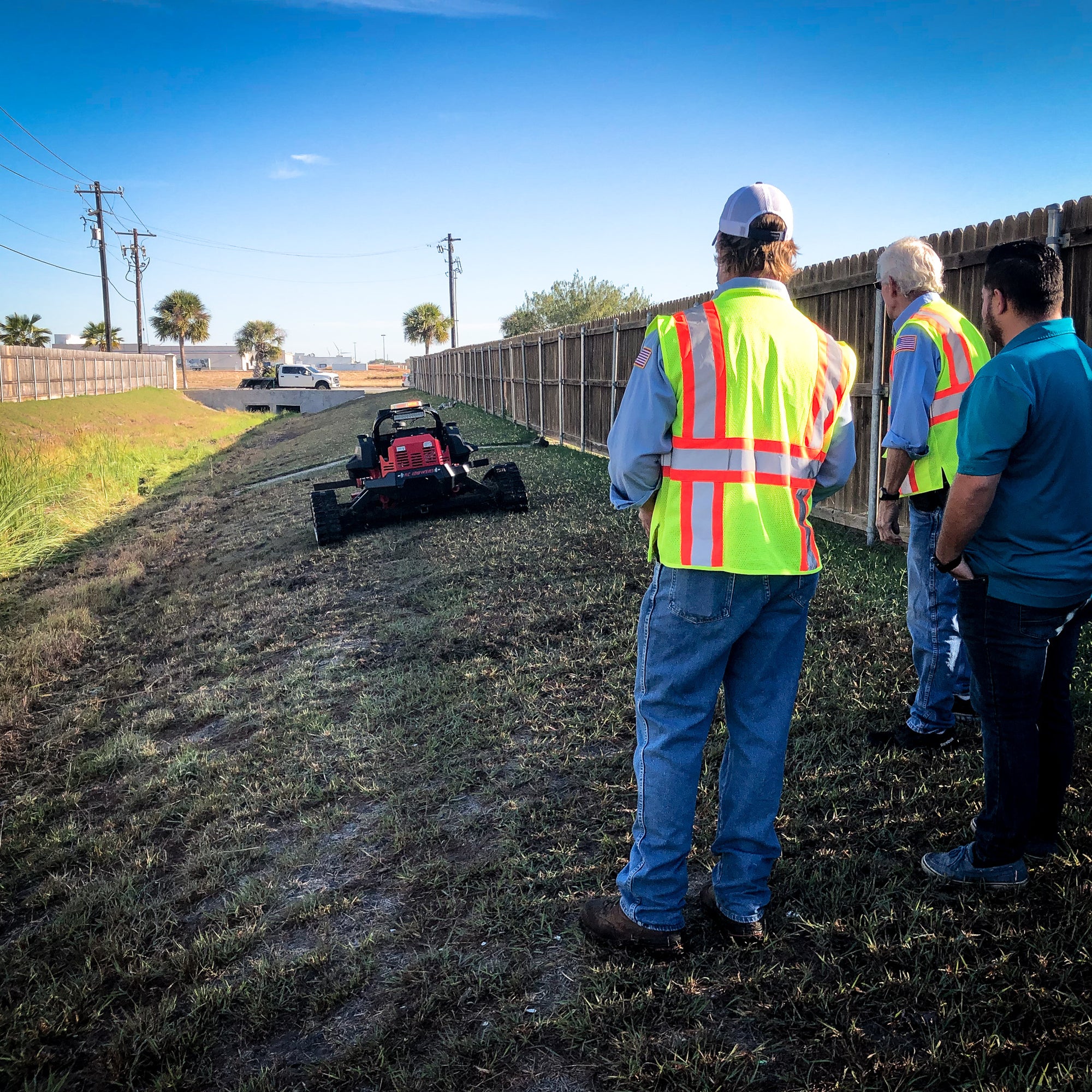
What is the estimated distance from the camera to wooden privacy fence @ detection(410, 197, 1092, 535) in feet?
16.9

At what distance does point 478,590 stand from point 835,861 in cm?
424

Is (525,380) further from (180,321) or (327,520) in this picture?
(180,321)

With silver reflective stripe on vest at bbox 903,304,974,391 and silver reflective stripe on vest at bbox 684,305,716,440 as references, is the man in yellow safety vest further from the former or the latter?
silver reflective stripe on vest at bbox 903,304,974,391

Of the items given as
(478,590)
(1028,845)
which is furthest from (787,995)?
(478,590)

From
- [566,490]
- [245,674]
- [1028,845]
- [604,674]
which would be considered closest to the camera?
[1028,845]

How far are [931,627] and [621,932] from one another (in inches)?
72.2

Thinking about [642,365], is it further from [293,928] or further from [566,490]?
[566,490]

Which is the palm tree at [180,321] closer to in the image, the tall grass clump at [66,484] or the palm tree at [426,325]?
the palm tree at [426,325]

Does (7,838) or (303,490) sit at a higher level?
(303,490)

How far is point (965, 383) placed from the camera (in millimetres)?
3357

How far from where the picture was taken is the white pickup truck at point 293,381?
5638cm

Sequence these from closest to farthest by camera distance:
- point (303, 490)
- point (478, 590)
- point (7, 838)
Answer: point (7, 838)
point (478, 590)
point (303, 490)

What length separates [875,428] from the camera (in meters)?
7.16

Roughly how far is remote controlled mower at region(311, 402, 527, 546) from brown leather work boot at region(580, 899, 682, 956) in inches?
284
